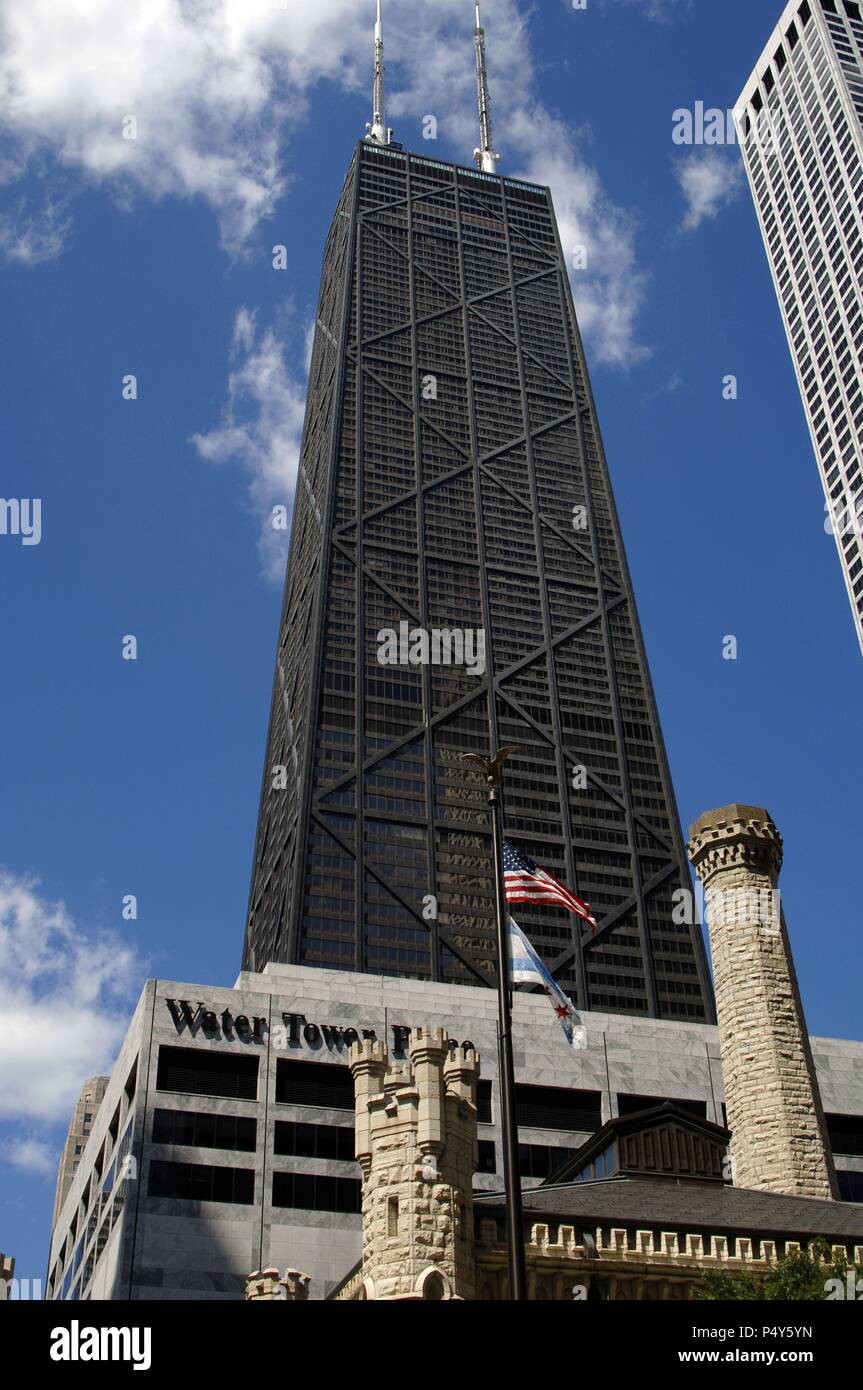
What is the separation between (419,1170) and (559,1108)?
172 feet

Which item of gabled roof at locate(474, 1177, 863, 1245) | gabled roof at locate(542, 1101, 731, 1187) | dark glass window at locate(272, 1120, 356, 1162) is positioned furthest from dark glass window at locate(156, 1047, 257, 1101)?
gabled roof at locate(474, 1177, 863, 1245)

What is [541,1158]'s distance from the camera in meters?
78.1

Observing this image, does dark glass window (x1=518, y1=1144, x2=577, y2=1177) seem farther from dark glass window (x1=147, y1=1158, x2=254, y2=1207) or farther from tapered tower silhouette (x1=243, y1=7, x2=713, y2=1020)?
tapered tower silhouette (x1=243, y1=7, x2=713, y2=1020)

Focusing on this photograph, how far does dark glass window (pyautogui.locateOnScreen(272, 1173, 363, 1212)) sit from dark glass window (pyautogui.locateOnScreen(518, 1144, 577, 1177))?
1006cm

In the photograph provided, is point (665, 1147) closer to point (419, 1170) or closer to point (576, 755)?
point (419, 1170)

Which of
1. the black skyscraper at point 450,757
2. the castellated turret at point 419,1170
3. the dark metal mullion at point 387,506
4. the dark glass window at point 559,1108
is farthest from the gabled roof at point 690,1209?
the dark metal mullion at point 387,506

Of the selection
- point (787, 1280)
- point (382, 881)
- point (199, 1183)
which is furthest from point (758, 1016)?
point (382, 881)

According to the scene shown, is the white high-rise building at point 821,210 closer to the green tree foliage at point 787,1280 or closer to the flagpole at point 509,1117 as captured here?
the green tree foliage at point 787,1280

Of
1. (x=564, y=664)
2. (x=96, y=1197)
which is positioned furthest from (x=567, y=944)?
(x=96, y=1197)

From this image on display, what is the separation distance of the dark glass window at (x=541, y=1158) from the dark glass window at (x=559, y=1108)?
4.50ft

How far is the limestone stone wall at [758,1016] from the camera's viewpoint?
45.5 m

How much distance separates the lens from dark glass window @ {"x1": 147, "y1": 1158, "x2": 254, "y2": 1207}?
7094 centimetres

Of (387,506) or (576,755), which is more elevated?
(387,506)

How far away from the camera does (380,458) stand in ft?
651
